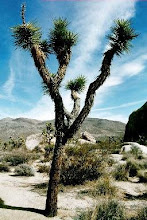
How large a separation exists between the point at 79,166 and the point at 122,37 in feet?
18.3

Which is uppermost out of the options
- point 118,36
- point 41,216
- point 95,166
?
point 118,36

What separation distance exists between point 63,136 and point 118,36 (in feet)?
10.1

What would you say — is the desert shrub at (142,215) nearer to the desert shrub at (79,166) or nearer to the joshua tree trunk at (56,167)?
the joshua tree trunk at (56,167)

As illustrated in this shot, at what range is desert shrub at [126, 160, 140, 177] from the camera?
12842 mm

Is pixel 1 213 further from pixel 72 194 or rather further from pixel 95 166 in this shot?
pixel 95 166

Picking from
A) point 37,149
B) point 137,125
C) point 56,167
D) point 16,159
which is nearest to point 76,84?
point 56,167

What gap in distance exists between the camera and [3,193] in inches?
340

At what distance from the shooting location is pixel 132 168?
1320 cm

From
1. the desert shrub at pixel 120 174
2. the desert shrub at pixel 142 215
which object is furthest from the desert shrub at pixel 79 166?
the desert shrub at pixel 142 215

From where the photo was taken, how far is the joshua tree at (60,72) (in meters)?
6.65

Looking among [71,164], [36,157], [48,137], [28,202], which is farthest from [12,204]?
[48,137]

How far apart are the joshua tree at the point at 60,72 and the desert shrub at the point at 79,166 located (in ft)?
11.7

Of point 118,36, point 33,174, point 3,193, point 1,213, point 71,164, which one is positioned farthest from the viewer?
point 33,174

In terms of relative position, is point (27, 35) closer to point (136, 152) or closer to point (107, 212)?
point (107, 212)
